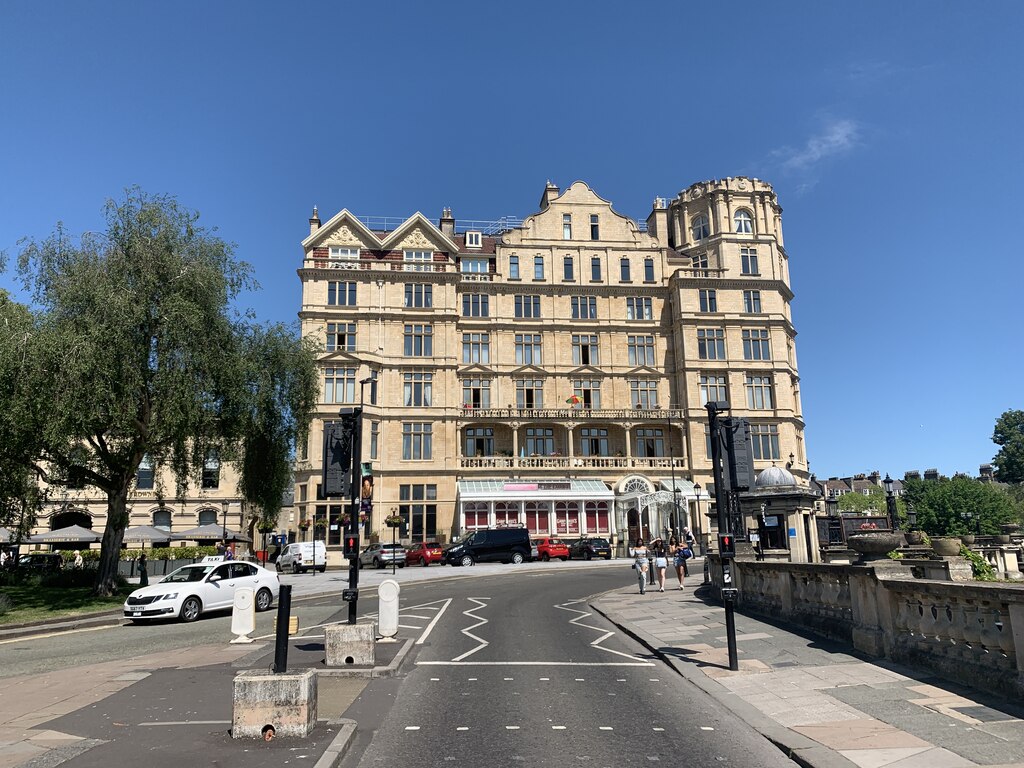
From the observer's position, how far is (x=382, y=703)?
8.53m

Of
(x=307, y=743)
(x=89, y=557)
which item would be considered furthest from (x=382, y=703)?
(x=89, y=557)

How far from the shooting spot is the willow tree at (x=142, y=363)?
19.5 m

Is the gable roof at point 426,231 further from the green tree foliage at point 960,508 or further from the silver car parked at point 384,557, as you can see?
the green tree foliage at point 960,508

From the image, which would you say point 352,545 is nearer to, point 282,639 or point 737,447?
point 282,639

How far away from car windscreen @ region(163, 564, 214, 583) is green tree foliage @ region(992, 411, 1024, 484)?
14628 centimetres

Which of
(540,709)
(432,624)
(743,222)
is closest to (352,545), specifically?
(432,624)

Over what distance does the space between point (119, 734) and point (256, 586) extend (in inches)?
535

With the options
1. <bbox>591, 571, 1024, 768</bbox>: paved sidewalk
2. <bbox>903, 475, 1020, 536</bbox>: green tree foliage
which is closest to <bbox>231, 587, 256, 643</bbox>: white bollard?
<bbox>591, 571, 1024, 768</bbox>: paved sidewalk

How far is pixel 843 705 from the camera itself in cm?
793

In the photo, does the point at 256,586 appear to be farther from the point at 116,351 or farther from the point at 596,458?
the point at 596,458

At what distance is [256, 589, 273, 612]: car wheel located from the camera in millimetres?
20203

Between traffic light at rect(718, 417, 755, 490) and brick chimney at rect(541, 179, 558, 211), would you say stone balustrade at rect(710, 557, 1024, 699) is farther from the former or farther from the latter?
brick chimney at rect(541, 179, 558, 211)

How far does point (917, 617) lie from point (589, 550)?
35.3 meters

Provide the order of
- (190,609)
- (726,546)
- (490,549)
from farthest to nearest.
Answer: (490,549) < (190,609) < (726,546)
